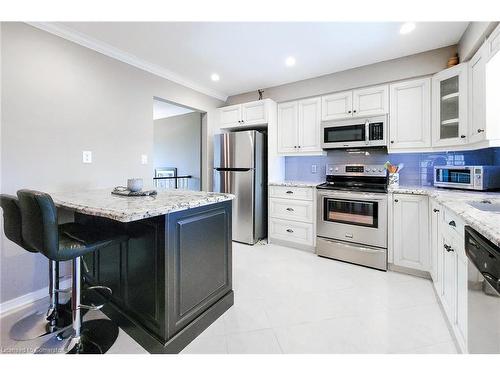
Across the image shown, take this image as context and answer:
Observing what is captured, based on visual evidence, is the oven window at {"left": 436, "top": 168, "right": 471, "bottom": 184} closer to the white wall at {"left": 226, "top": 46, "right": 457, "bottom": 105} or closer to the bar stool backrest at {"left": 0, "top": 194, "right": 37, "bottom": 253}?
the white wall at {"left": 226, "top": 46, "right": 457, "bottom": 105}

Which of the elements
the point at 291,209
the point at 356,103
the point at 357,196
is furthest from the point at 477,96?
the point at 291,209

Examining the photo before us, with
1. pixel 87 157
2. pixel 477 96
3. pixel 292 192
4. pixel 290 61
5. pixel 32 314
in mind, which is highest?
pixel 290 61

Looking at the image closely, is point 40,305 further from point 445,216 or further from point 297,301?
point 445,216

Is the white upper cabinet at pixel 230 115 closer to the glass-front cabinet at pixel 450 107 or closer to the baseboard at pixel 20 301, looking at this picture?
the glass-front cabinet at pixel 450 107

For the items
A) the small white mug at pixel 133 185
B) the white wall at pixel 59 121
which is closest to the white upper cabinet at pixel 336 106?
the white wall at pixel 59 121

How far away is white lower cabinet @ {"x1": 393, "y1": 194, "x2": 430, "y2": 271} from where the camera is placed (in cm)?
Answer: 223

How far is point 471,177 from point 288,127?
2137 mm

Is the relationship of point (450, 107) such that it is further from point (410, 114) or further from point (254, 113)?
point (254, 113)

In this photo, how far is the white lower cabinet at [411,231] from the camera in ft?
7.32

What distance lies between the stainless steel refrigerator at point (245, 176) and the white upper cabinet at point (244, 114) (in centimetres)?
28

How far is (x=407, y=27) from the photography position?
2078 mm
